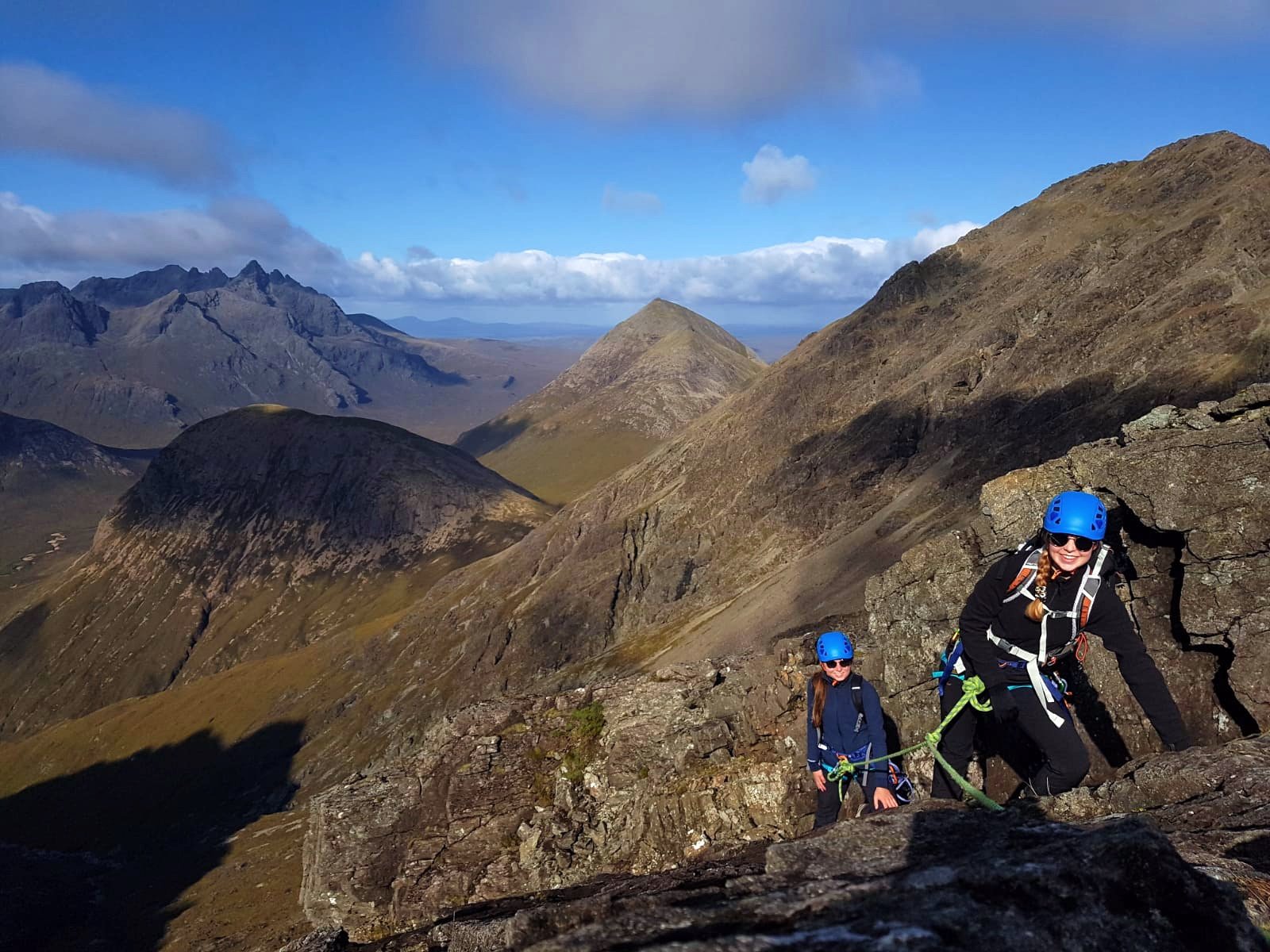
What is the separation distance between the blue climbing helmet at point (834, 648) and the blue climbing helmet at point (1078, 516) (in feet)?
16.8

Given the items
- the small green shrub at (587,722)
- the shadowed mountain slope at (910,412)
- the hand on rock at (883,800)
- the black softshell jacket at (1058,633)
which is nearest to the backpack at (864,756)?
the hand on rock at (883,800)

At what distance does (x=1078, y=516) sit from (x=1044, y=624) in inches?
75.5

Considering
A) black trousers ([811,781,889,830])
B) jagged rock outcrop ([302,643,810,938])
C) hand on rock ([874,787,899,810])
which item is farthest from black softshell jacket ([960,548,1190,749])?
jagged rock outcrop ([302,643,810,938])

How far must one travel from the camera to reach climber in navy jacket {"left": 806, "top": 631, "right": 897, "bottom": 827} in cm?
1598

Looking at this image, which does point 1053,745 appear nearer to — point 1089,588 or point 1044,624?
point 1044,624

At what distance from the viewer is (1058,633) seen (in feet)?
41.6

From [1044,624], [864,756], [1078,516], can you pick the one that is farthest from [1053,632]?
[864,756]

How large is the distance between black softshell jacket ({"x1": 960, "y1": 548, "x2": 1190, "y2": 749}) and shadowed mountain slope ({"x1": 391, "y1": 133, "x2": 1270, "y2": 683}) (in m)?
51.9

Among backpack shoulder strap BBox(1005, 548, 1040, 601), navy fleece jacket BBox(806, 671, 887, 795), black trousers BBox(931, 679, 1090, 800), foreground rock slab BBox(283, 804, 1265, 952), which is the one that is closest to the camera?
foreground rock slab BBox(283, 804, 1265, 952)

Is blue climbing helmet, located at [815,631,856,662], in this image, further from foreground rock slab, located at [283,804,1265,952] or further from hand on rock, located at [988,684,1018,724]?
foreground rock slab, located at [283,804,1265,952]

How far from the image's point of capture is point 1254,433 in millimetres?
19297

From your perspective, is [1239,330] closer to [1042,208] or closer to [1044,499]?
[1044,499]

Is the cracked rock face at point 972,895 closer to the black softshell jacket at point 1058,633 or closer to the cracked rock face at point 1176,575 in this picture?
the black softshell jacket at point 1058,633

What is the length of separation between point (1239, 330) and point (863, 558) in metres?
36.6
